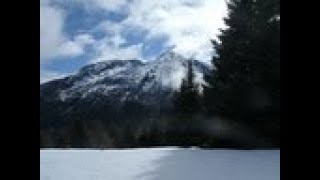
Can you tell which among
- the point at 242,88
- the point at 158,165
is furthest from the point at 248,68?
the point at 158,165

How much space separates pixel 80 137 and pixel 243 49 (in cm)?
1066

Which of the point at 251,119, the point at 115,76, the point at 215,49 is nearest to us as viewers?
the point at 251,119

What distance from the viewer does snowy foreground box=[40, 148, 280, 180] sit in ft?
17.5

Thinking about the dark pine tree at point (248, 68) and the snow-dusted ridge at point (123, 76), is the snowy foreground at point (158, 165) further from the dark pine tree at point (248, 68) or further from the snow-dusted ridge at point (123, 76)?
the snow-dusted ridge at point (123, 76)

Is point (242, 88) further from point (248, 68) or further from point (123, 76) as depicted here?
point (123, 76)

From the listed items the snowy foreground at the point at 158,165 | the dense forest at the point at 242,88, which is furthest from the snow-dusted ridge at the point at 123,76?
the snowy foreground at the point at 158,165

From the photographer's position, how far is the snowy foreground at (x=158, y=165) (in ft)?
17.5

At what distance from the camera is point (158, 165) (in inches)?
226

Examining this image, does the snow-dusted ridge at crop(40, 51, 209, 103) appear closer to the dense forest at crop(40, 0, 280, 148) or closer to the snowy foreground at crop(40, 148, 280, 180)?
the dense forest at crop(40, 0, 280, 148)

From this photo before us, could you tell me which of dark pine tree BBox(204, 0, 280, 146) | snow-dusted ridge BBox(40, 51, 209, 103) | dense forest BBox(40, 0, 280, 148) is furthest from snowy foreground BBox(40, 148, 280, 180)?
snow-dusted ridge BBox(40, 51, 209, 103)

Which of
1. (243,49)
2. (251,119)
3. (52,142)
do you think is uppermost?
(243,49)
